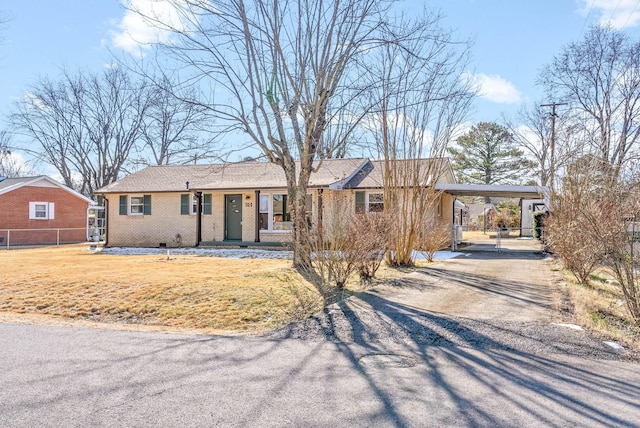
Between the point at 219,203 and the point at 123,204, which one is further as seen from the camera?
the point at 123,204

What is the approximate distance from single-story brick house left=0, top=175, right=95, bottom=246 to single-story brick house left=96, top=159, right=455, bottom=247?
666 cm

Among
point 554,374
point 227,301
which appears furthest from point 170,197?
point 554,374

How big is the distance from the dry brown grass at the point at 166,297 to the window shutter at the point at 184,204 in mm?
10659

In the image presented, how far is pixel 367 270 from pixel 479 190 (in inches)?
410

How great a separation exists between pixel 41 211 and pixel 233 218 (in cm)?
1397

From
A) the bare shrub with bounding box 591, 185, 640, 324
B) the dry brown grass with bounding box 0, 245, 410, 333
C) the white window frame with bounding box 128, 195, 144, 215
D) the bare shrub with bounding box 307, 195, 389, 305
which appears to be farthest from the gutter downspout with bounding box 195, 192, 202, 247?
the bare shrub with bounding box 591, 185, 640, 324

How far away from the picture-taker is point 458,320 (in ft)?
22.7

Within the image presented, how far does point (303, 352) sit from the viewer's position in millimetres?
5562

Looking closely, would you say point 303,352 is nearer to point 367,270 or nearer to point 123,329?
point 123,329

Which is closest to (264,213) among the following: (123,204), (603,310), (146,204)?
(146,204)

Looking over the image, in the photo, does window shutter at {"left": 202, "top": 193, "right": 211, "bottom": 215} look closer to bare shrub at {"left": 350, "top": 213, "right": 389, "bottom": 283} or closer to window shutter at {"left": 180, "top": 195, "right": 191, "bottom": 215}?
window shutter at {"left": 180, "top": 195, "right": 191, "bottom": 215}

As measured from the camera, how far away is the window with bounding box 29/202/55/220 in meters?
27.9

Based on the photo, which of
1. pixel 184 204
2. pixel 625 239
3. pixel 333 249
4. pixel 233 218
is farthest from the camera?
pixel 184 204

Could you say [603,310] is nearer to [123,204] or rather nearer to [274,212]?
[274,212]
